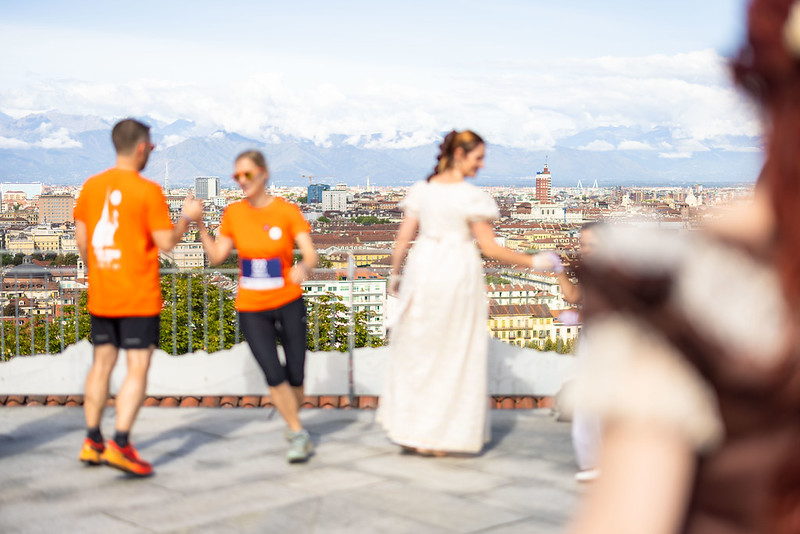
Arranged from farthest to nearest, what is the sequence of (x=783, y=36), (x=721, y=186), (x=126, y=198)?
(x=126, y=198) → (x=721, y=186) → (x=783, y=36)

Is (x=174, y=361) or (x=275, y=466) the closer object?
(x=275, y=466)

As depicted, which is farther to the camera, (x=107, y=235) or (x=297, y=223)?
(x=297, y=223)

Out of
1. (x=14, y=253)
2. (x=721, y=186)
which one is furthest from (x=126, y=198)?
(x=721, y=186)

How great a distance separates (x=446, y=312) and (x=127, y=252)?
162 cm

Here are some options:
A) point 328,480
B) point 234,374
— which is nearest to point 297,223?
point 328,480

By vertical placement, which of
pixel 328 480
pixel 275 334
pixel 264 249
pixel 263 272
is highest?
pixel 264 249

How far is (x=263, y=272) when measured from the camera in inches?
212

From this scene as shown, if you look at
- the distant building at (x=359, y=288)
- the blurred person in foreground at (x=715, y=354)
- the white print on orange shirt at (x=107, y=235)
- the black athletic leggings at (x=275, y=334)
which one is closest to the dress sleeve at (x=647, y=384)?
the blurred person in foreground at (x=715, y=354)

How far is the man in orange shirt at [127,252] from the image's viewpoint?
5.00m

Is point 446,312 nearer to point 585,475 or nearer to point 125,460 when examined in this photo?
point 585,475

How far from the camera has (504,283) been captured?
26.0ft

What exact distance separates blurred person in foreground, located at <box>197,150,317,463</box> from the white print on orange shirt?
1.54 ft

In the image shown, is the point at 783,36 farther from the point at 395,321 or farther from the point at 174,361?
the point at 174,361

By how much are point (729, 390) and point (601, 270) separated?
132 mm
